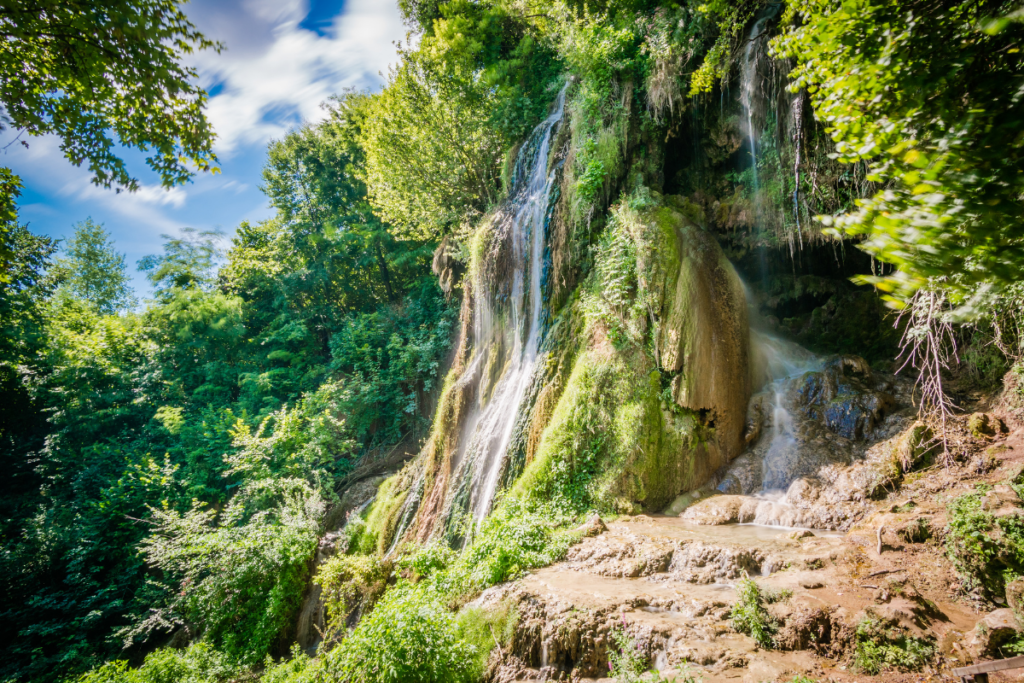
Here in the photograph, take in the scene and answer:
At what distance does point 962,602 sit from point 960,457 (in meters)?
2.28

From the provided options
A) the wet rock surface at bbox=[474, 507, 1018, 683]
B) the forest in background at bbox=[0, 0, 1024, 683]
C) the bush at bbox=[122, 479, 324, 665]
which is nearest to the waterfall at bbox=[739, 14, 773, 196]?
the forest in background at bbox=[0, 0, 1024, 683]

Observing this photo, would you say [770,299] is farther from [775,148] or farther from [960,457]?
[960,457]

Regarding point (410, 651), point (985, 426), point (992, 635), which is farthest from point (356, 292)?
point (992, 635)

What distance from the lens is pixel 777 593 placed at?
3.89m

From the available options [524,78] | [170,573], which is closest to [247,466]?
[170,573]

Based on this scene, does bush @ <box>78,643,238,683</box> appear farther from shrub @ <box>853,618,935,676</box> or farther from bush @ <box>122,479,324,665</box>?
shrub @ <box>853,618,935,676</box>

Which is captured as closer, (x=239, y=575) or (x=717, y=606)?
(x=717, y=606)

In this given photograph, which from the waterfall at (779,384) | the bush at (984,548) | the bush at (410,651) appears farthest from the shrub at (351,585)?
the bush at (984,548)

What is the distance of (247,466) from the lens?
12.2m

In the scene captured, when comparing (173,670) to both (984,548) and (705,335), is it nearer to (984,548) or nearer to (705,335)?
(705,335)

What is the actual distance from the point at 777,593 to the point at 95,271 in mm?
34310

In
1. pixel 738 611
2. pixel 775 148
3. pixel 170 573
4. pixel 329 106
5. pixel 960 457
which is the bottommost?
pixel 170 573

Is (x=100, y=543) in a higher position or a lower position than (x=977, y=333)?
lower

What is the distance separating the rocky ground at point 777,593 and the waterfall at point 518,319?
2.85 metres
